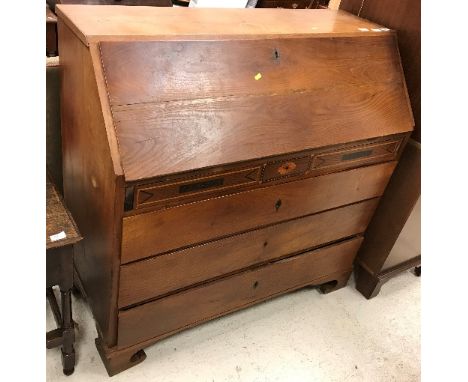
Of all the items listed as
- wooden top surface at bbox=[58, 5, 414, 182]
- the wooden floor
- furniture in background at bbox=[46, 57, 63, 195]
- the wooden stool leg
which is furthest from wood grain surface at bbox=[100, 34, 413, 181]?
the wooden floor

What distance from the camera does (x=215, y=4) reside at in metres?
2.88

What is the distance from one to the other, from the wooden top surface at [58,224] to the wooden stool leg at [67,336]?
239 millimetres

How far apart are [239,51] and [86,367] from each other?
1213mm

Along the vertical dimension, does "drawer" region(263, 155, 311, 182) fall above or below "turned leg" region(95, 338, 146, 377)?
above

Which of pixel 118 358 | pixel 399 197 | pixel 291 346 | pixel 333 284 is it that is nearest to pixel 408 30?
pixel 399 197

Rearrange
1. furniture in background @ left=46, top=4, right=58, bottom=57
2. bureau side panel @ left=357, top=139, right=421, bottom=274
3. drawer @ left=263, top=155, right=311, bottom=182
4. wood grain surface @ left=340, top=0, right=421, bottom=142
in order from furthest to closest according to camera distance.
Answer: furniture in background @ left=46, top=4, right=58, bottom=57
bureau side panel @ left=357, top=139, right=421, bottom=274
wood grain surface @ left=340, top=0, right=421, bottom=142
drawer @ left=263, top=155, right=311, bottom=182

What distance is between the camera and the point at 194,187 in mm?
1175

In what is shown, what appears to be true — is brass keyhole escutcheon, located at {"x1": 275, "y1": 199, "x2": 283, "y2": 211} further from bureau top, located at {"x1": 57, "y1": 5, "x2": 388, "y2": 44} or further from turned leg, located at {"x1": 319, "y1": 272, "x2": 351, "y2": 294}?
turned leg, located at {"x1": 319, "y1": 272, "x2": 351, "y2": 294}

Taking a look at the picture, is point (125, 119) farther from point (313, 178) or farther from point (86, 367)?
point (86, 367)

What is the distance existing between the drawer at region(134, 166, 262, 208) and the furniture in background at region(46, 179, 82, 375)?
0.81ft

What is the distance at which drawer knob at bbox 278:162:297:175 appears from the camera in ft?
4.31

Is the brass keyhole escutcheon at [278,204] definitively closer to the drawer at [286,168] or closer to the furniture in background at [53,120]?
the drawer at [286,168]

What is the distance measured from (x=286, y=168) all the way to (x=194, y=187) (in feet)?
1.04
